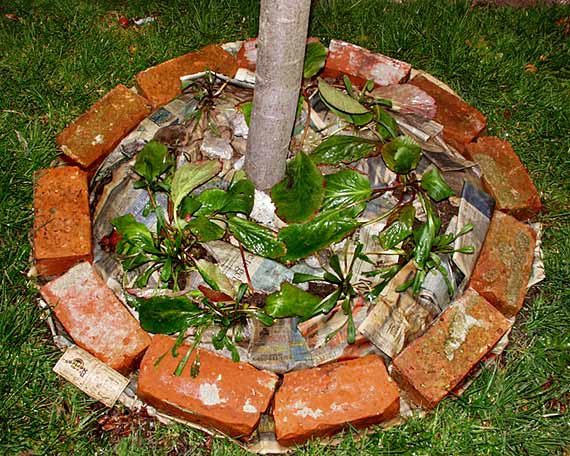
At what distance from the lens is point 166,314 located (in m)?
1.91

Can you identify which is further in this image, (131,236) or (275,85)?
(131,236)

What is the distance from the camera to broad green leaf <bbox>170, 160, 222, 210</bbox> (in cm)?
207

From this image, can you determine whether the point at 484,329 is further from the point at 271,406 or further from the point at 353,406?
the point at 271,406

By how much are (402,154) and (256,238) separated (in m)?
0.55

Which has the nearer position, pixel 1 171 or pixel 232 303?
pixel 232 303

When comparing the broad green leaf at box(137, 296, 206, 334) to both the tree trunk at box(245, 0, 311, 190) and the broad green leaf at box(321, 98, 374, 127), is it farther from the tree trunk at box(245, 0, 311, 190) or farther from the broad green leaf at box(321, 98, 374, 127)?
the broad green leaf at box(321, 98, 374, 127)

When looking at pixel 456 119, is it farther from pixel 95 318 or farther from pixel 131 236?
pixel 95 318

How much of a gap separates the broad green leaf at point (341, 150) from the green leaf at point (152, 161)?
49 cm

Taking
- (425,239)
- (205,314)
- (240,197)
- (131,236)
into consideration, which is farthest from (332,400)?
(131,236)

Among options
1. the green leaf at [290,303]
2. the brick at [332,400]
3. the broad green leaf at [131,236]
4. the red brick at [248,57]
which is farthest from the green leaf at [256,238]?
the red brick at [248,57]

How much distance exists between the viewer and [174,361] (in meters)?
1.89

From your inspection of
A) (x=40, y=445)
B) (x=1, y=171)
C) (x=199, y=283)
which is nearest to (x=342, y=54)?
(x=199, y=283)

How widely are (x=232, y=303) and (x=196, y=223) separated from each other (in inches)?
10.5

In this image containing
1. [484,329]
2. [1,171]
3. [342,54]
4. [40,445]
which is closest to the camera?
[40,445]
